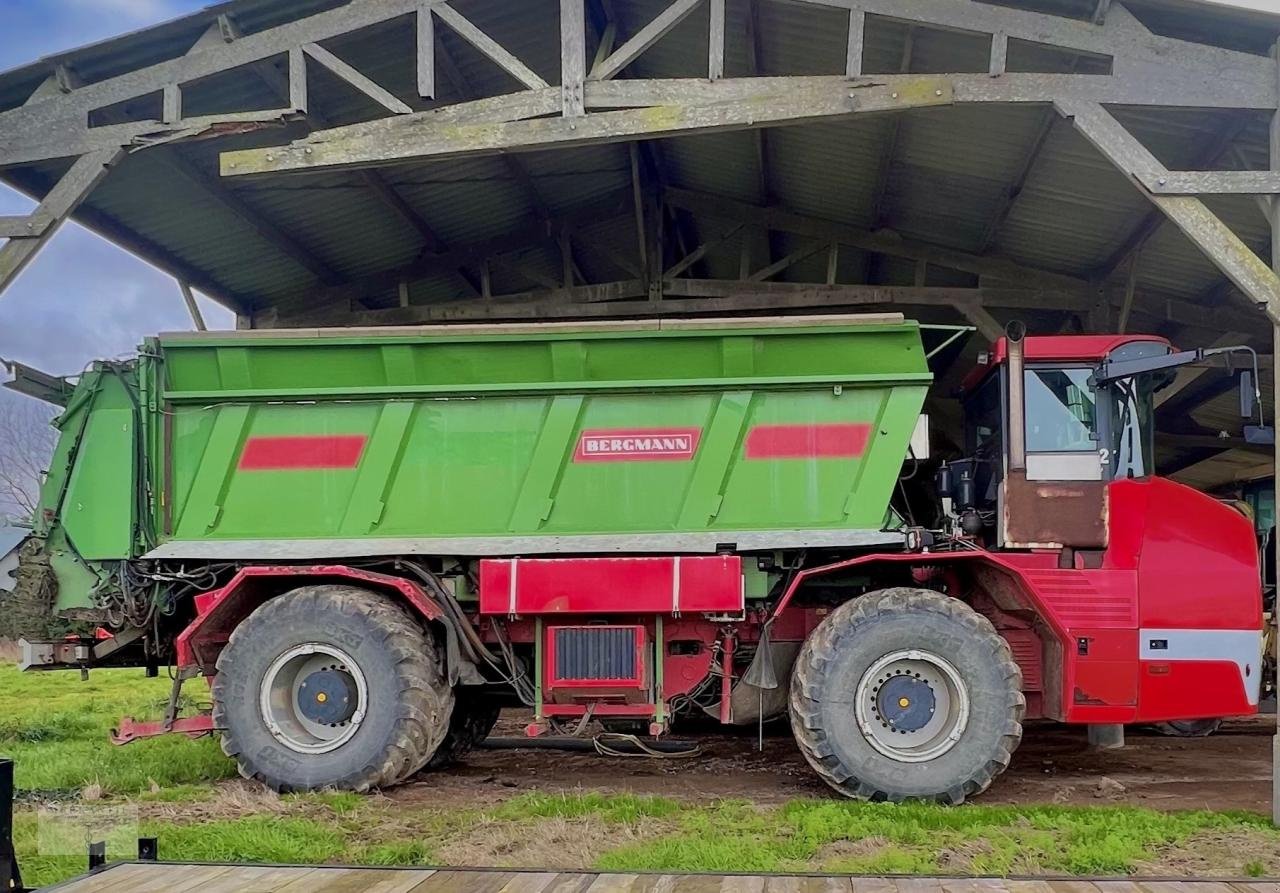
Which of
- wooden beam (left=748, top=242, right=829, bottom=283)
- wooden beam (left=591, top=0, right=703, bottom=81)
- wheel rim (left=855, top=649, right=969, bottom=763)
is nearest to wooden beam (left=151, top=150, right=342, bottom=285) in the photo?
wooden beam (left=591, top=0, right=703, bottom=81)

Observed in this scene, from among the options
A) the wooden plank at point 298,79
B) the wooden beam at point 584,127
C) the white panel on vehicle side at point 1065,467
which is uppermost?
the wooden plank at point 298,79

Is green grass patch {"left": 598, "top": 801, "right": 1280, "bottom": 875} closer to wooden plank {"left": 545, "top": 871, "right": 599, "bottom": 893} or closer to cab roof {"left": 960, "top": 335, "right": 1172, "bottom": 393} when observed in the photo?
wooden plank {"left": 545, "top": 871, "right": 599, "bottom": 893}

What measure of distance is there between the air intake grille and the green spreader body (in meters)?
0.58

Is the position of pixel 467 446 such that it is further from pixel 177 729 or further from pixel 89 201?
pixel 89 201

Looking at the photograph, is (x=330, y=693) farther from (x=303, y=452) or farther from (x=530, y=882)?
(x=530, y=882)

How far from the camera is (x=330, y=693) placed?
6.82 meters

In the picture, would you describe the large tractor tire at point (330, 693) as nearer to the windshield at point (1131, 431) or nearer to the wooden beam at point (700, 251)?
the windshield at point (1131, 431)

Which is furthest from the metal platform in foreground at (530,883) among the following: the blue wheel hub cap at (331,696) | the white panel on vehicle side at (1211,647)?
the white panel on vehicle side at (1211,647)

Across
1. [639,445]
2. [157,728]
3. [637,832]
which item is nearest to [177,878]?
[637,832]

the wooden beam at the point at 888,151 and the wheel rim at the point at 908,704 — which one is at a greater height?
the wooden beam at the point at 888,151

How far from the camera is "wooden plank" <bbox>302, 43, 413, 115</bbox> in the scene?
6.79 meters

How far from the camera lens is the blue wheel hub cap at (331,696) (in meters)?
6.82

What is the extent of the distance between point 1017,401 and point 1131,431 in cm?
80

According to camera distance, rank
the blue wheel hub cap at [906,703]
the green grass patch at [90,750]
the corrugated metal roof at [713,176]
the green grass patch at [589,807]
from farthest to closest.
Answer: the corrugated metal roof at [713,176] → the green grass patch at [90,750] → the blue wheel hub cap at [906,703] → the green grass patch at [589,807]
